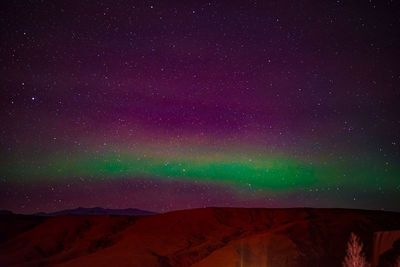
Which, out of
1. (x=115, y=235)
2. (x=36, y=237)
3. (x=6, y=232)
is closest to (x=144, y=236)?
(x=115, y=235)

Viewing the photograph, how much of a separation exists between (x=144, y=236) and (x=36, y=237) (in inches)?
817

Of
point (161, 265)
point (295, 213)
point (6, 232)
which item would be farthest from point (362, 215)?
point (6, 232)

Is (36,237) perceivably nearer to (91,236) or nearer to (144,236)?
(91,236)

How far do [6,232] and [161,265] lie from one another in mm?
46584

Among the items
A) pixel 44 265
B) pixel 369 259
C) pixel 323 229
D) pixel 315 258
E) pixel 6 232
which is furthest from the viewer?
pixel 6 232

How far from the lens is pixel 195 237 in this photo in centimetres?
8031

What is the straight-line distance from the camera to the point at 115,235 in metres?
84.7

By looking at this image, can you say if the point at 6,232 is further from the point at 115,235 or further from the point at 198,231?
the point at 198,231

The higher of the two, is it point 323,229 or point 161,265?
point 323,229

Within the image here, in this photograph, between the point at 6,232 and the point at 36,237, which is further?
the point at 6,232

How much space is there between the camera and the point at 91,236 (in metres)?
85.0

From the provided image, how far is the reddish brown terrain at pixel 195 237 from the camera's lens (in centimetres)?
5788

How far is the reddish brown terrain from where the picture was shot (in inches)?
2279

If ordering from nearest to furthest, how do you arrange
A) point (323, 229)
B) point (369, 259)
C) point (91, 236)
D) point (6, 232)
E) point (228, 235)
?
point (369, 259), point (323, 229), point (228, 235), point (91, 236), point (6, 232)
